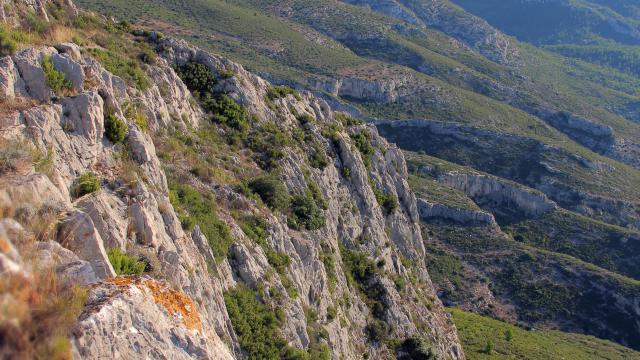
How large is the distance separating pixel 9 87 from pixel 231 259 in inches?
410

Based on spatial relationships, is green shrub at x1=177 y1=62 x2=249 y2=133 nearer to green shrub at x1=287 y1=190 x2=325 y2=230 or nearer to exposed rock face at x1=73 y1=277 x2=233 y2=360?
green shrub at x1=287 y1=190 x2=325 y2=230

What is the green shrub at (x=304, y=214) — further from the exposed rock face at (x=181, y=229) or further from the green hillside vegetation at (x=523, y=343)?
the green hillside vegetation at (x=523, y=343)

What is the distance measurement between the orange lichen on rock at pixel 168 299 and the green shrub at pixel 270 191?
1772 centimetres

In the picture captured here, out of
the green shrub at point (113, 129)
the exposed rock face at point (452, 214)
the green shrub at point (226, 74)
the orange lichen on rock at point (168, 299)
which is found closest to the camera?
the orange lichen on rock at point (168, 299)

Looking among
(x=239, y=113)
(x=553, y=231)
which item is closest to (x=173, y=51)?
(x=239, y=113)

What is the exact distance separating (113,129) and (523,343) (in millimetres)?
59820

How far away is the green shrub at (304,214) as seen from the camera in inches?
1120

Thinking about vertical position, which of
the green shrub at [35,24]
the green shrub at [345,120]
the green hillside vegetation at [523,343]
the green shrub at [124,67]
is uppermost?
the green shrub at [35,24]

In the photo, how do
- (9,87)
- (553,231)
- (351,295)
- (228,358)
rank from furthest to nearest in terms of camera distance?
(553,231)
(351,295)
(9,87)
(228,358)

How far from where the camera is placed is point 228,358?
9555 mm

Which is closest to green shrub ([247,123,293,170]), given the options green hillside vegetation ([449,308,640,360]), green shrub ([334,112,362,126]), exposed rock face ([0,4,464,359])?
exposed rock face ([0,4,464,359])

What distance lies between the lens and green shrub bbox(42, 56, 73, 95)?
1475 centimetres

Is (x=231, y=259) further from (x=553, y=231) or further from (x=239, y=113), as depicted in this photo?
(x=553, y=231)

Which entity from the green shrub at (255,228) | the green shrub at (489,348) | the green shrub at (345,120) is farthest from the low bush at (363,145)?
the green shrub at (489,348)
